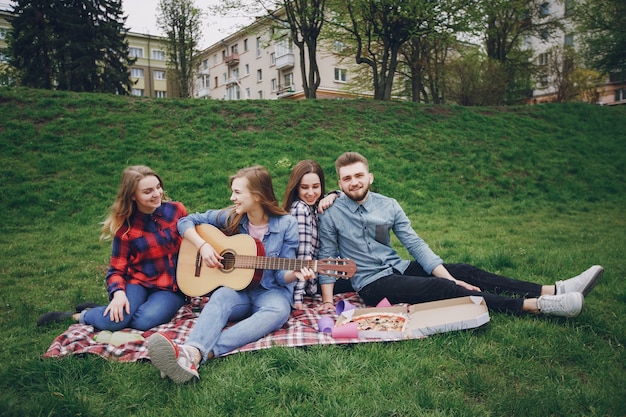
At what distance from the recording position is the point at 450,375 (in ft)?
9.14

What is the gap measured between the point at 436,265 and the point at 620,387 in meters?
1.68

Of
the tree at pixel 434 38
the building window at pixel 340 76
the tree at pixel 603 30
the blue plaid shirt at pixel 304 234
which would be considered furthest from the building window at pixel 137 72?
the blue plaid shirt at pixel 304 234

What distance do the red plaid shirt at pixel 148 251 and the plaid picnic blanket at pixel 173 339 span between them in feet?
1.38

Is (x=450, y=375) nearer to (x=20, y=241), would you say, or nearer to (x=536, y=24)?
(x=20, y=241)

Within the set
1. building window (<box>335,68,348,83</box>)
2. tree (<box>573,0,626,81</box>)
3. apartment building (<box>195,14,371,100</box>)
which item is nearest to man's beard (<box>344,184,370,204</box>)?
tree (<box>573,0,626,81</box>)

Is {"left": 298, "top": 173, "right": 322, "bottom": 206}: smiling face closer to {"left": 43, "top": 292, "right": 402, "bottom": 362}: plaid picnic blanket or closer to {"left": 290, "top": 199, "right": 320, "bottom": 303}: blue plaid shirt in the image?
{"left": 290, "top": 199, "right": 320, "bottom": 303}: blue plaid shirt

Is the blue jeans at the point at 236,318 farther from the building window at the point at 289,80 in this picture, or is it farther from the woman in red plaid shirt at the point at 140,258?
the building window at the point at 289,80

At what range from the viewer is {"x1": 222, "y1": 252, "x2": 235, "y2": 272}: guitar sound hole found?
12.3 feet

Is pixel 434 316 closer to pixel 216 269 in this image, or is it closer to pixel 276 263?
pixel 276 263

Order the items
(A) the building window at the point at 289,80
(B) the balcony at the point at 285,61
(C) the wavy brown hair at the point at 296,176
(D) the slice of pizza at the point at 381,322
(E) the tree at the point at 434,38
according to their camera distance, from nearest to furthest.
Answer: (D) the slice of pizza at the point at 381,322 → (C) the wavy brown hair at the point at 296,176 → (E) the tree at the point at 434,38 → (B) the balcony at the point at 285,61 → (A) the building window at the point at 289,80

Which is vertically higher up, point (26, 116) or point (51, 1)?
point (51, 1)

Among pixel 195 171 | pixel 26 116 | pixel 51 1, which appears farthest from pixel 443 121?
pixel 51 1

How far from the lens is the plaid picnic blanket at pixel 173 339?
3115 millimetres

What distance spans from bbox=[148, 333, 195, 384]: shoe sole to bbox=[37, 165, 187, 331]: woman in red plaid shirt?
1119 mm
